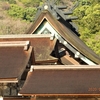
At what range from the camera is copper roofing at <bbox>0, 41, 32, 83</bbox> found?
8188 mm

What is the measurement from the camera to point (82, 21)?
3794cm

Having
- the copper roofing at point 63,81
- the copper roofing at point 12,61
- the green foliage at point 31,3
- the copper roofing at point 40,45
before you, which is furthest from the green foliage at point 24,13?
the copper roofing at point 63,81

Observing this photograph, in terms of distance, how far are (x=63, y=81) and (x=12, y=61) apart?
1530 millimetres

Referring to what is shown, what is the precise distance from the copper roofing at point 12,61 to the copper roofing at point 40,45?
5.83 ft

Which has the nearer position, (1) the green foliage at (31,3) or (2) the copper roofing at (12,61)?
(2) the copper roofing at (12,61)

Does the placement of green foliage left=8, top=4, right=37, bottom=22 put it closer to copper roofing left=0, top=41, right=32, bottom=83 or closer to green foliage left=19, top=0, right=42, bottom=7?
green foliage left=19, top=0, right=42, bottom=7

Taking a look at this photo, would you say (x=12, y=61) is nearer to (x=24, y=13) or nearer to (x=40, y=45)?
(x=40, y=45)

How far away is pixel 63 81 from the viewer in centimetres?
835

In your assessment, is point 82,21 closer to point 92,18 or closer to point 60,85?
point 92,18

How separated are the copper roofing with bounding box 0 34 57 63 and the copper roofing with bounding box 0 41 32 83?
69.9 inches

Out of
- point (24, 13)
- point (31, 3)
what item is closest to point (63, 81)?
point (24, 13)

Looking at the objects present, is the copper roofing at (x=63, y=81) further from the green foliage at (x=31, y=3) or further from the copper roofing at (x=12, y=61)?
the green foliage at (x=31, y=3)

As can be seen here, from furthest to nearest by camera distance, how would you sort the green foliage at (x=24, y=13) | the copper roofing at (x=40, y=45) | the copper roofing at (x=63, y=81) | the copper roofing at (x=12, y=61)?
the green foliage at (x=24, y=13) < the copper roofing at (x=40, y=45) < the copper roofing at (x=12, y=61) < the copper roofing at (x=63, y=81)

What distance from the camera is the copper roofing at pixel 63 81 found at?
312 inches
